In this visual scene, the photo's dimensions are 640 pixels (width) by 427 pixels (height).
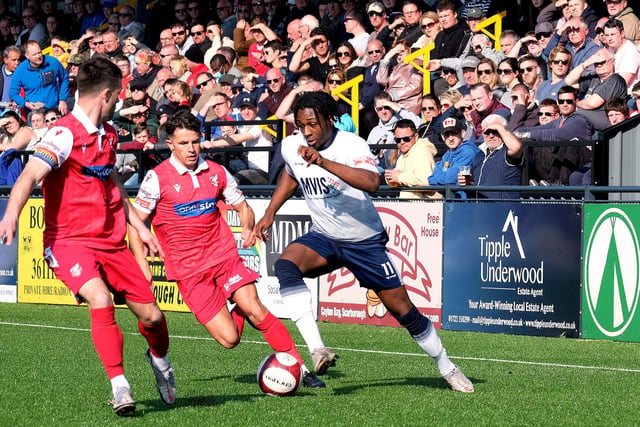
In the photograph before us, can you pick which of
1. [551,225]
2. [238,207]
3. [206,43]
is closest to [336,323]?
[551,225]

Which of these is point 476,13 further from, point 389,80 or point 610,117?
point 610,117

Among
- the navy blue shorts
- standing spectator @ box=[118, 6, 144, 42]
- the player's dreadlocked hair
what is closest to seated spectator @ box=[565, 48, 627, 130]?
the navy blue shorts

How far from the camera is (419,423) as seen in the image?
7043 mm

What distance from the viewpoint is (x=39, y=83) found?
70.3 feet

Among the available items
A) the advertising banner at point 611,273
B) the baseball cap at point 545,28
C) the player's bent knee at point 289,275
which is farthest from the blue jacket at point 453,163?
the player's bent knee at point 289,275

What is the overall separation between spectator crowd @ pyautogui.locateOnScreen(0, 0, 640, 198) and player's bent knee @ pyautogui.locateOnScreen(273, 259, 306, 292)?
4.63 m

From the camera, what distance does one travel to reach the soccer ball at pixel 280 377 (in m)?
8.11

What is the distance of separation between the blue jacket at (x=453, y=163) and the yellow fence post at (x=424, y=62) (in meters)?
3.09

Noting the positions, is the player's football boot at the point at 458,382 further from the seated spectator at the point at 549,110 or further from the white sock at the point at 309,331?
the seated spectator at the point at 549,110

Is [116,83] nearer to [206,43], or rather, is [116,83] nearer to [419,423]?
[419,423]

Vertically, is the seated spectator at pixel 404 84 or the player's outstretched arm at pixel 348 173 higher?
the seated spectator at pixel 404 84

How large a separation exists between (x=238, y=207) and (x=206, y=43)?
1293 cm

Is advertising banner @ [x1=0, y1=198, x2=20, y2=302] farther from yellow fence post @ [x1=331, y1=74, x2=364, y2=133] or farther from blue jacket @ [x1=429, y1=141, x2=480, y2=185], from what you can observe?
blue jacket @ [x1=429, y1=141, x2=480, y2=185]

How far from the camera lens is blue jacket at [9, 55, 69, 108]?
70.3 feet
